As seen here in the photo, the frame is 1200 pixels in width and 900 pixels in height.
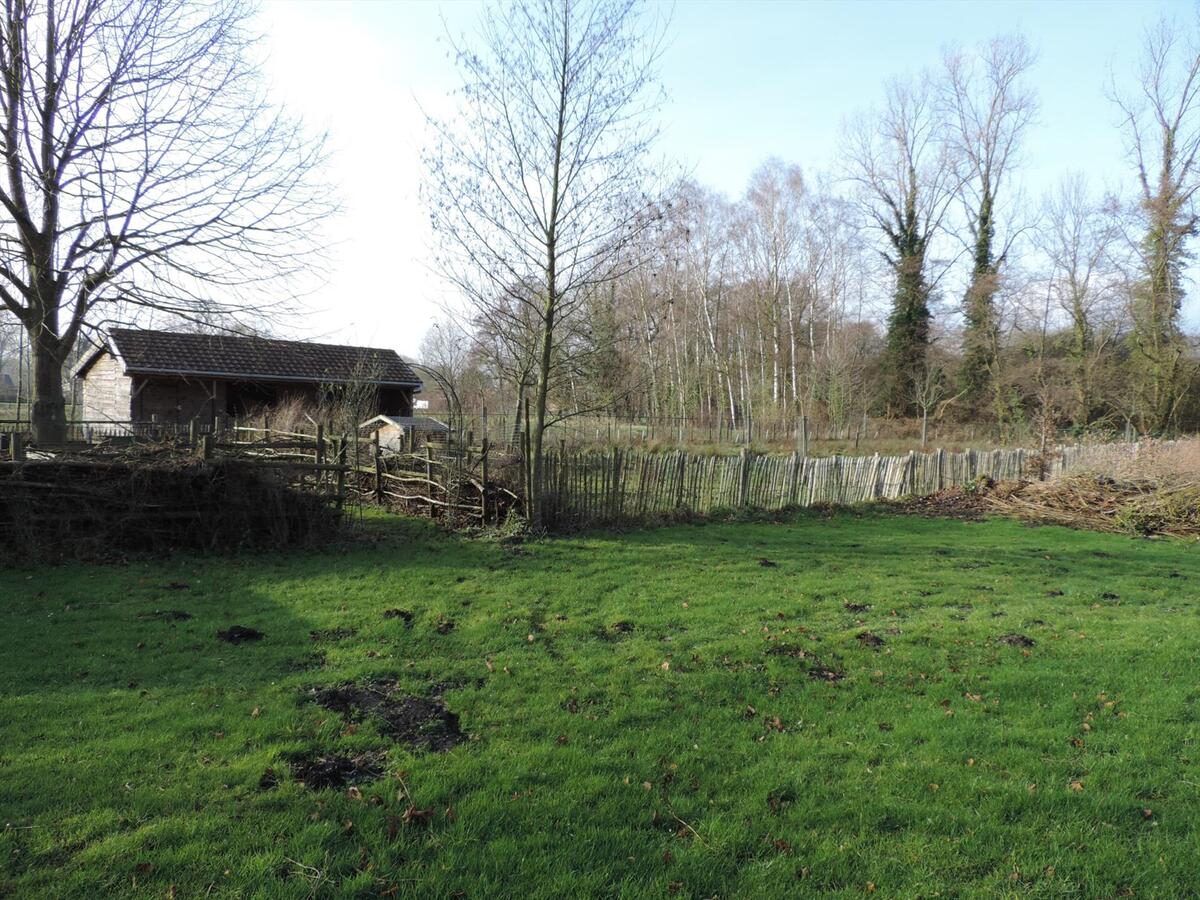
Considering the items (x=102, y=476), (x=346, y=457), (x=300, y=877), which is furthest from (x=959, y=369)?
(x=300, y=877)

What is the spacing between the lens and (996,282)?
37.2 metres

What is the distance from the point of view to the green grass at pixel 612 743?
3189 millimetres

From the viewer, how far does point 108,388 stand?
27.0 metres

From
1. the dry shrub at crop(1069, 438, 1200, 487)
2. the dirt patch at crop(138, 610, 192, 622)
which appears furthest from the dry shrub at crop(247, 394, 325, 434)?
the dry shrub at crop(1069, 438, 1200, 487)

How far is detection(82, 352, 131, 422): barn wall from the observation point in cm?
2514

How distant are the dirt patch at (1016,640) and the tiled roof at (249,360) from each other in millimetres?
20815

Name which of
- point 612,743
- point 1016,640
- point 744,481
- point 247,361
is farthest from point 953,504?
point 247,361

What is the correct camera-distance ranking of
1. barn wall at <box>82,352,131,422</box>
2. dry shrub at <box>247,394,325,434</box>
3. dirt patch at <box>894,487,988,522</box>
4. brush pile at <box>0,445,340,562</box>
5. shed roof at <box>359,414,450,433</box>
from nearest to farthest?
brush pile at <box>0,445,340,562</box>
dirt patch at <box>894,487,988,522</box>
dry shrub at <box>247,394,325,434</box>
shed roof at <box>359,414,450,433</box>
barn wall at <box>82,352,131,422</box>

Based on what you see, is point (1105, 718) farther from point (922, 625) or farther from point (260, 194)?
point (260, 194)

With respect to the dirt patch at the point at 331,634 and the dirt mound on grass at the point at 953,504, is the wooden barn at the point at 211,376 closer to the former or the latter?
the dirt mound on grass at the point at 953,504

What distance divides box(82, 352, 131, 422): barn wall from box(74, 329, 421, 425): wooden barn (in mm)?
35

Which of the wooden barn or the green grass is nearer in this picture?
the green grass

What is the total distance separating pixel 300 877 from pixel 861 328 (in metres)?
42.4

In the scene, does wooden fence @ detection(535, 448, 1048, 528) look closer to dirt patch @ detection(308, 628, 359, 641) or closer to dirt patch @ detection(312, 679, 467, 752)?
dirt patch @ detection(308, 628, 359, 641)
